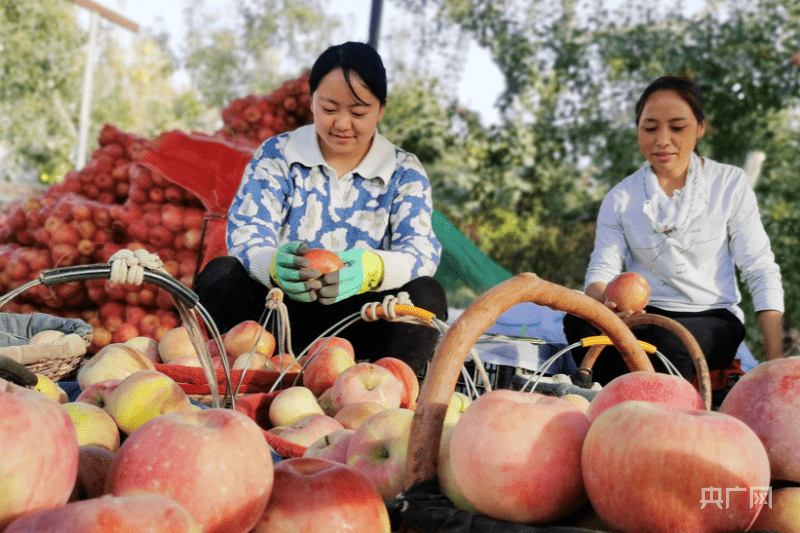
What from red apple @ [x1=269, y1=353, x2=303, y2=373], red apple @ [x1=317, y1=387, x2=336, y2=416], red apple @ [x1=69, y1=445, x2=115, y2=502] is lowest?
red apple @ [x1=317, y1=387, x2=336, y2=416]

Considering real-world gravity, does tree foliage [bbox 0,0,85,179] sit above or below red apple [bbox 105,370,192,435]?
above

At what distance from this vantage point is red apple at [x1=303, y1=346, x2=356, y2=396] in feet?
5.82

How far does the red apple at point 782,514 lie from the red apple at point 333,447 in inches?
22.0

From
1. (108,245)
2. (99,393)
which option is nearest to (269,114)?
(108,245)

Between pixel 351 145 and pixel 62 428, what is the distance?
5.73ft

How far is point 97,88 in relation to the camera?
16219 millimetres

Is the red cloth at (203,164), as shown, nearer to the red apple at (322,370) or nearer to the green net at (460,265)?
the green net at (460,265)

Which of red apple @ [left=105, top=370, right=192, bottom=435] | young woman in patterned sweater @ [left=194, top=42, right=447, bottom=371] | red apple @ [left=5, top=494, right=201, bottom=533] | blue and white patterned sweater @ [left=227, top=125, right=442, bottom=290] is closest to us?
red apple @ [left=5, top=494, right=201, bottom=533]

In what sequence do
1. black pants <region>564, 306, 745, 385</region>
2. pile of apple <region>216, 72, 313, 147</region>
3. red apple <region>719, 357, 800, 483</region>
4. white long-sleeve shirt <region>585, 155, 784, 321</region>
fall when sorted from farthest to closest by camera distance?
pile of apple <region>216, 72, 313, 147</region>, white long-sleeve shirt <region>585, 155, 784, 321</region>, black pants <region>564, 306, 745, 385</region>, red apple <region>719, 357, 800, 483</region>

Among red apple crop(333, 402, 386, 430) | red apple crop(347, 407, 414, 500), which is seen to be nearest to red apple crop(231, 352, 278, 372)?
red apple crop(333, 402, 386, 430)

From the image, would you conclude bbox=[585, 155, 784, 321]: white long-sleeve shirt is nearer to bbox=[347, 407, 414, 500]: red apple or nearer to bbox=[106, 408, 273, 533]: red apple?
bbox=[347, 407, 414, 500]: red apple

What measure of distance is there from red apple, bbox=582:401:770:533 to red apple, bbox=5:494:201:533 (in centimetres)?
44

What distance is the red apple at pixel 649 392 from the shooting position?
2.99 feet

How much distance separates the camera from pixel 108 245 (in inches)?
128
